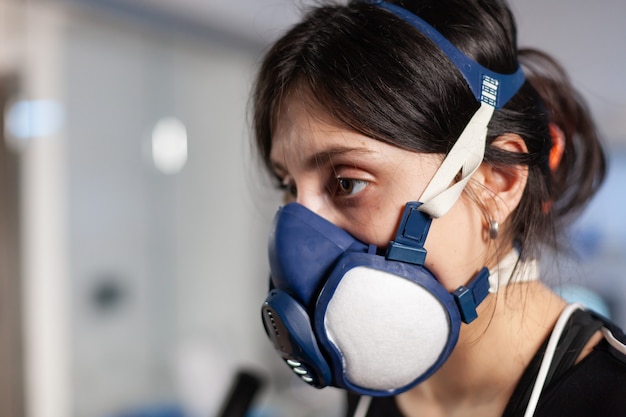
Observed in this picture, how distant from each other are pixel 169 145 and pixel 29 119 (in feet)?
2.24

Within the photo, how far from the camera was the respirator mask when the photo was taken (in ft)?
2.55

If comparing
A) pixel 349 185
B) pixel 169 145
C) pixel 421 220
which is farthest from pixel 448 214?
pixel 169 145

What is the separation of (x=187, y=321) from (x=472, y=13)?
2.47 meters

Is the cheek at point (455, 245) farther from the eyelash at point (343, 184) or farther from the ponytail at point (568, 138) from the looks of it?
the ponytail at point (568, 138)

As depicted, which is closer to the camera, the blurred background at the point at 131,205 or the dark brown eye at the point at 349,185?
the dark brown eye at the point at 349,185

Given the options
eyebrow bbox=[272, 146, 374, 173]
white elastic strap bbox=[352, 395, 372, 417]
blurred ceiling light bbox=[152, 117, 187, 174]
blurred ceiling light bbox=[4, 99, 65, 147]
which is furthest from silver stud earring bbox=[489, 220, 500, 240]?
blurred ceiling light bbox=[152, 117, 187, 174]

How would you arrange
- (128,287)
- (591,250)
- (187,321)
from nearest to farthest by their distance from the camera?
(591,250) < (128,287) < (187,321)

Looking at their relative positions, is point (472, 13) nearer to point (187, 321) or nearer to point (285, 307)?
point (285, 307)

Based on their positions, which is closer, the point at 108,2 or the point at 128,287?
the point at 108,2

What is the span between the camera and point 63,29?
7.98 ft

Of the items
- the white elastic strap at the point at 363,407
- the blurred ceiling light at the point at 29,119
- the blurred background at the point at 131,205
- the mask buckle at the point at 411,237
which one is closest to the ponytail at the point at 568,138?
the mask buckle at the point at 411,237

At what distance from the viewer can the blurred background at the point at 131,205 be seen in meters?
2.33

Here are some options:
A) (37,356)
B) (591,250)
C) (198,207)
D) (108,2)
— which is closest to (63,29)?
(108,2)

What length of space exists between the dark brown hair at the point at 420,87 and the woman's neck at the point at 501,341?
79 mm
